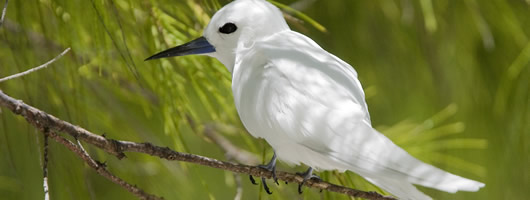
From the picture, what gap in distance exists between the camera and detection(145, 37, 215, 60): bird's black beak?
0.81 m

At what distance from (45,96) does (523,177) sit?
72 cm

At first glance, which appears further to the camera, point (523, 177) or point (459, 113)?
point (459, 113)

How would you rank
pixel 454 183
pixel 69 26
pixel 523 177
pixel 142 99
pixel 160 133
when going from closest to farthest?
pixel 454 183 → pixel 69 26 → pixel 142 99 → pixel 523 177 → pixel 160 133

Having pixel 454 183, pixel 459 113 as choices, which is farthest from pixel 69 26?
pixel 459 113

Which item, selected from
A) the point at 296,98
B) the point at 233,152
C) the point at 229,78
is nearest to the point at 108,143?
the point at 296,98

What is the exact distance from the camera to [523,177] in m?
1.17

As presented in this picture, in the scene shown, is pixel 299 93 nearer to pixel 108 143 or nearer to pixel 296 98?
pixel 296 98

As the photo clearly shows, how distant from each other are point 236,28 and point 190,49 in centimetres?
7

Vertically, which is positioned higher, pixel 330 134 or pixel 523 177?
pixel 523 177

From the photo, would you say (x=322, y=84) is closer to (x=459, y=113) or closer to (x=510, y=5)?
(x=510, y=5)

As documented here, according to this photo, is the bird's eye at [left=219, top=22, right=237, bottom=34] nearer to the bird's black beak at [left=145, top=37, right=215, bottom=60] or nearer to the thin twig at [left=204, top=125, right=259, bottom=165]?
the bird's black beak at [left=145, top=37, right=215, bottom=60]

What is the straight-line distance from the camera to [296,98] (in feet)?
2.57

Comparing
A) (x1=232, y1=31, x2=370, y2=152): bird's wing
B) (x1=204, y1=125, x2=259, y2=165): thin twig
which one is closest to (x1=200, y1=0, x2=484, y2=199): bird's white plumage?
(x1=232, y1=31, x2=370, y2=152): bird's wing

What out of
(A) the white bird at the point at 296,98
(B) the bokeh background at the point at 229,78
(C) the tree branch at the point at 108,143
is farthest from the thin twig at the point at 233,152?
(C) the tree branch at the point at 108,143
